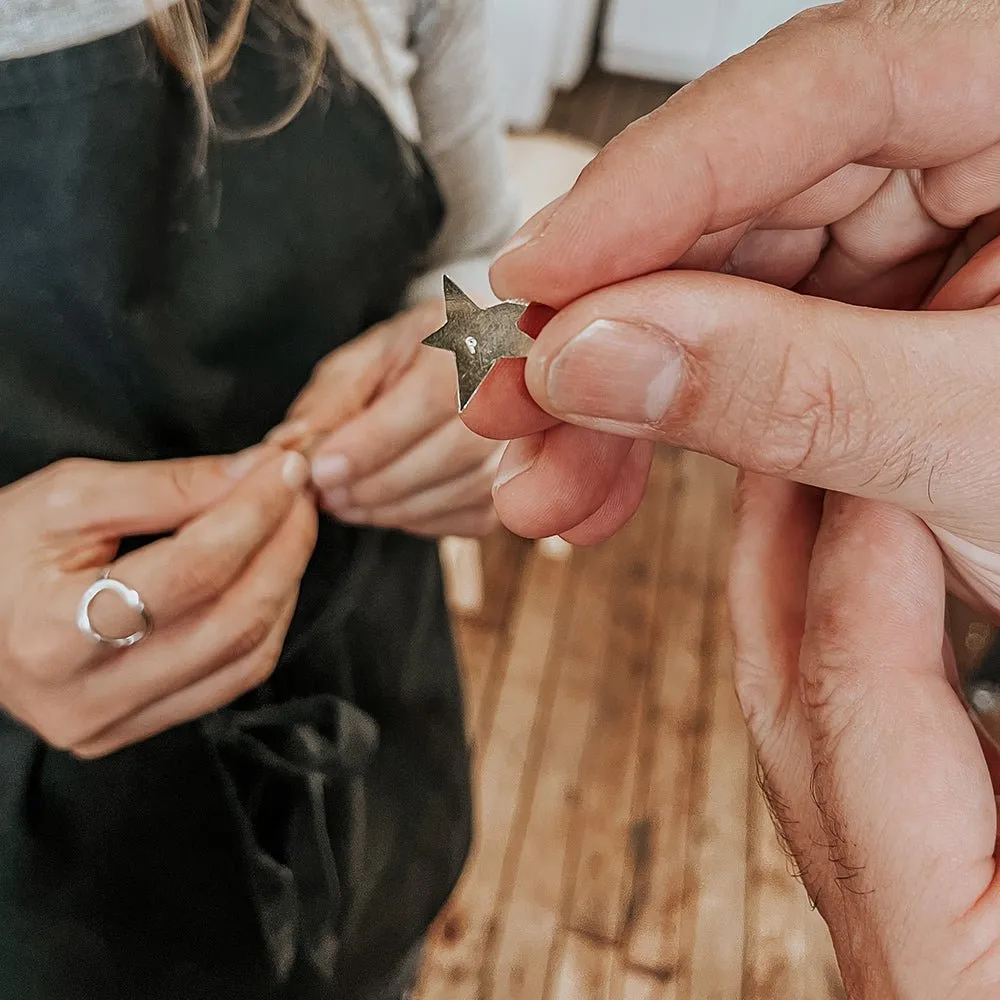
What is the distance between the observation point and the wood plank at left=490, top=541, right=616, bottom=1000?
4.15 ft

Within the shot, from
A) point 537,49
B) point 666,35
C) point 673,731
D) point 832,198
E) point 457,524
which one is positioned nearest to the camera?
point 832,198

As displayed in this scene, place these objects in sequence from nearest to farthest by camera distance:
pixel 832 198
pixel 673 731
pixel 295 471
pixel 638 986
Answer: pixel 832 198
pixel 295 471
pixel 638 986
pixel 673 731

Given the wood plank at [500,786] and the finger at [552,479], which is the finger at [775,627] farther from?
the wood plank at [500,786]

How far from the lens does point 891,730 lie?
42cm

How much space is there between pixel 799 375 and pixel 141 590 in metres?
0.35

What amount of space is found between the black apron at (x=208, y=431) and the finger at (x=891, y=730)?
0.32m

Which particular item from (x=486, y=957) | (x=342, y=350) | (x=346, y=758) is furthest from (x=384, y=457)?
(x=486, y=957)

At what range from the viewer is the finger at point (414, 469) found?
0.61 metres

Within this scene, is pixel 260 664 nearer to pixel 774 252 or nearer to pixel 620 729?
pixel 774 252

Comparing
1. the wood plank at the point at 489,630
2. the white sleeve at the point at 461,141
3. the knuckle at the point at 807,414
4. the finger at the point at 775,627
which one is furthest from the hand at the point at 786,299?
the wood plank at the point at 489,630

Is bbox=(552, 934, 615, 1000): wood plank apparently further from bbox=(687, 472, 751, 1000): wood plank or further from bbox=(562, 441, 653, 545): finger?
bbox=(562, 441, 653, 545): finger

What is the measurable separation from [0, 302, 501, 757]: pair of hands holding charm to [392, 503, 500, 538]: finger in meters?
0.01

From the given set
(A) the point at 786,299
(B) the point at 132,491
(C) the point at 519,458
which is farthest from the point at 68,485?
(A) the point at 786,299

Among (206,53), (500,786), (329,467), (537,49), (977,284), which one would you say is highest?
(206,53)
